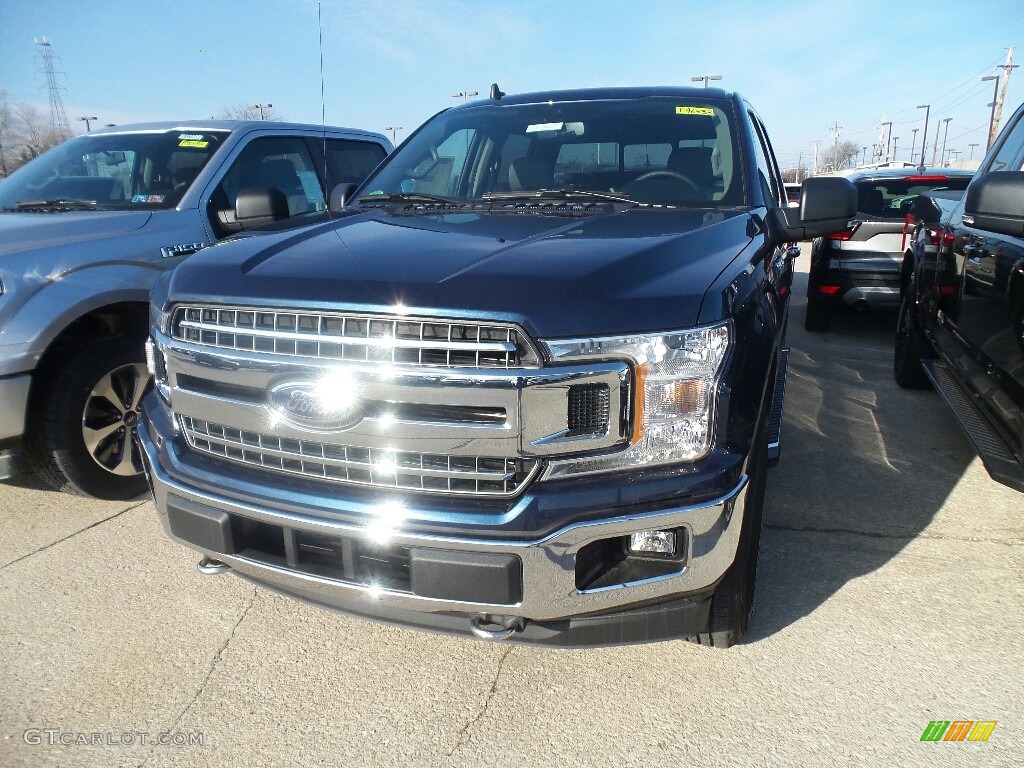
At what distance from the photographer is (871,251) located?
23.0 feet

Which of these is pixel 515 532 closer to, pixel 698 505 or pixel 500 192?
pixel 698 505

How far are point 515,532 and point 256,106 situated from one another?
217 inches

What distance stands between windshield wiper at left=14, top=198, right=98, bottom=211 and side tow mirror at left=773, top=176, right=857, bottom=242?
3534mm

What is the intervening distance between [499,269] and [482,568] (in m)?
0.75

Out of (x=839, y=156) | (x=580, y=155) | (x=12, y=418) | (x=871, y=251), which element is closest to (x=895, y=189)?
(x=871, y=251)

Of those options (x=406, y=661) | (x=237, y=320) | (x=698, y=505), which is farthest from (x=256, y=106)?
(x=698, y=505)

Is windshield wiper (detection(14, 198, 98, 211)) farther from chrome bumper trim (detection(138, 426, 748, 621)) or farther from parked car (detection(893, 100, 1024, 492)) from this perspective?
parked car (detection(893, 100, 1024, 492))

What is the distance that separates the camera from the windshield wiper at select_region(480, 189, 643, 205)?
287cm

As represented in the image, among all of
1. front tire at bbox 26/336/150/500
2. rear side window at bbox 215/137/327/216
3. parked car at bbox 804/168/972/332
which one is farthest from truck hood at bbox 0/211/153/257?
parked car at bbox 804/168/972/332

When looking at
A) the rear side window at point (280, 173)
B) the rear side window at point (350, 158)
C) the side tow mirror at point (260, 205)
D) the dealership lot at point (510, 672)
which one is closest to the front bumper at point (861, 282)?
the dealership lot at point (510, 672)

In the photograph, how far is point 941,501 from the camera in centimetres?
362

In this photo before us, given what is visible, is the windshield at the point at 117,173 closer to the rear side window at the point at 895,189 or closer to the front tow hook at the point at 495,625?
the front tow hook at the point at 495,625

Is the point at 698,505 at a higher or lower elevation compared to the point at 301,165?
lower

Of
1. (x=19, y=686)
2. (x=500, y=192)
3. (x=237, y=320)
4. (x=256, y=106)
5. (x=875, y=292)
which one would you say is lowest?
(x=19, y=686)
